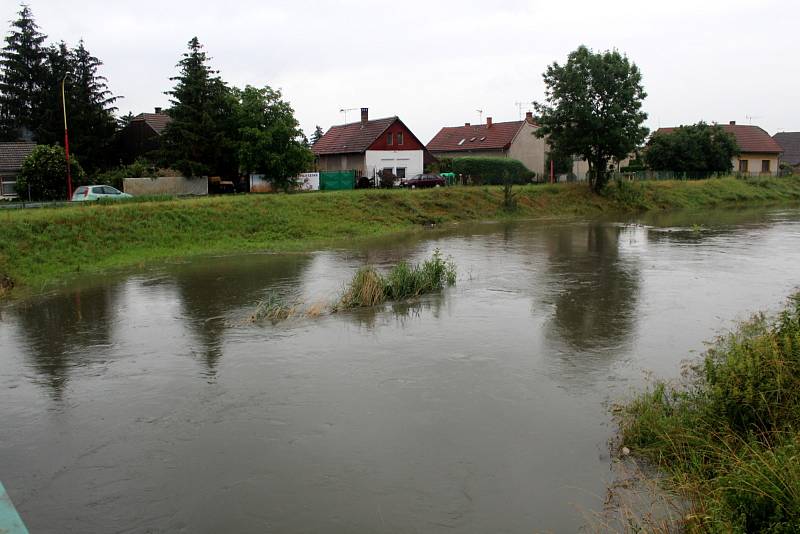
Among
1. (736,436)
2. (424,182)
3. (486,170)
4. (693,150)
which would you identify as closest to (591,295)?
(736,436)

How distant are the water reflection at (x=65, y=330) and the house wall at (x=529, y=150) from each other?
144ft

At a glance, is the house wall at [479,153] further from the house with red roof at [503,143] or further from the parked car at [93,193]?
the parked car at [93,193]

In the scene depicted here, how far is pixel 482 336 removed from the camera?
13766 mm

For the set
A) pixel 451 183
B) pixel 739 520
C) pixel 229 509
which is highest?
pixel 451 183

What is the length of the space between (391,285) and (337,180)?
3075 centimetres

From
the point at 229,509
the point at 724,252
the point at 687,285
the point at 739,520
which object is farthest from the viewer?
the point at 724,252

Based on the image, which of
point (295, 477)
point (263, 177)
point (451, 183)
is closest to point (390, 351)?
point (295, 477)

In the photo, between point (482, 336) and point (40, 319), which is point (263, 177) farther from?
point (482, 336)

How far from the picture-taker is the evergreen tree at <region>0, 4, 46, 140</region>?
157ft

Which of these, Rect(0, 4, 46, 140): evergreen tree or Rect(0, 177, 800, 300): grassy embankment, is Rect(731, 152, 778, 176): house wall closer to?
Rect(0, 177, 800, 300): grassy embankment

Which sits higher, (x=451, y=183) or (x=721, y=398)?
(x=451, y=183)

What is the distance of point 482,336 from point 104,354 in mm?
7195

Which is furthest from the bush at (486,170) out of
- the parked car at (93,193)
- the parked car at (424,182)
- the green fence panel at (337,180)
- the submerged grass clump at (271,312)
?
the submerged grass clump at (271,312)

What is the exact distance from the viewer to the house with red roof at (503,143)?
58.6 meters
